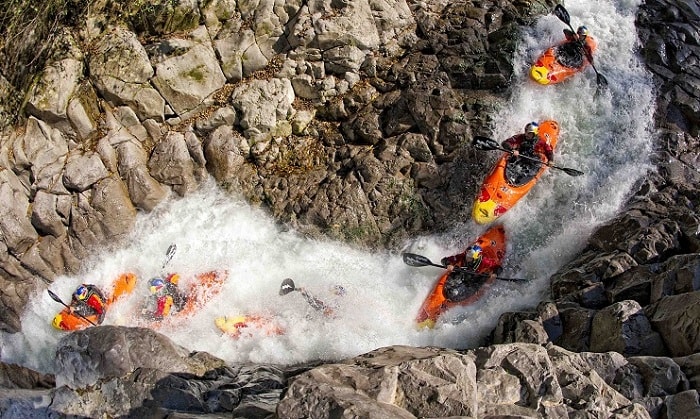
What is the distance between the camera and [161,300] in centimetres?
1042

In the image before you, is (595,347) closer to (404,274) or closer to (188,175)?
(404,274)

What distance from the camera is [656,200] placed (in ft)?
33.0

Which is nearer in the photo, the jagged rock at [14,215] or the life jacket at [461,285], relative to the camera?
the life jacket at [461,285]

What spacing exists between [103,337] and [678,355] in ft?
23.5

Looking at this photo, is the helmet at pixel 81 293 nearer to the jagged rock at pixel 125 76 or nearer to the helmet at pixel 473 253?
the jagged rock at pixel 125 76

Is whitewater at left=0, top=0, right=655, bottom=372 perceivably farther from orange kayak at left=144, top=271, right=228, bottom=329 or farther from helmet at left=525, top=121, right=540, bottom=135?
helmet at left=525, top=121, right=540, bottom=135

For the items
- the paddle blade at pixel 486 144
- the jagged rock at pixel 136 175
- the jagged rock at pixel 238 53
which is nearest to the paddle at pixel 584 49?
the paddle blade at pixel 486 144

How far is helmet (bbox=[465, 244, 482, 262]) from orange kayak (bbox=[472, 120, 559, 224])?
776 millimetres

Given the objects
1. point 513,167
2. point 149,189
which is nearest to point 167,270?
point 149,189

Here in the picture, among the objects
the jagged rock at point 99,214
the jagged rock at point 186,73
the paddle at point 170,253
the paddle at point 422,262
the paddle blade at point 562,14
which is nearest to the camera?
the paddle at point 422,262

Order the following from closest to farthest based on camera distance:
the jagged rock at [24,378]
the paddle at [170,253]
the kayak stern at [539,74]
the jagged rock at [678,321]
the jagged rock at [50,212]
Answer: the jagged rock at [678,321], the jagged rock at [24,378], the jagged rock at [50,212], the paddle at [170,253], the kayak stern at [539,74]

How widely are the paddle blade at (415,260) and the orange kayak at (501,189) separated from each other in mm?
1355

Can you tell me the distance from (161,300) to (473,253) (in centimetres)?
555

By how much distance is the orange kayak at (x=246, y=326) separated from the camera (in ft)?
32.7
